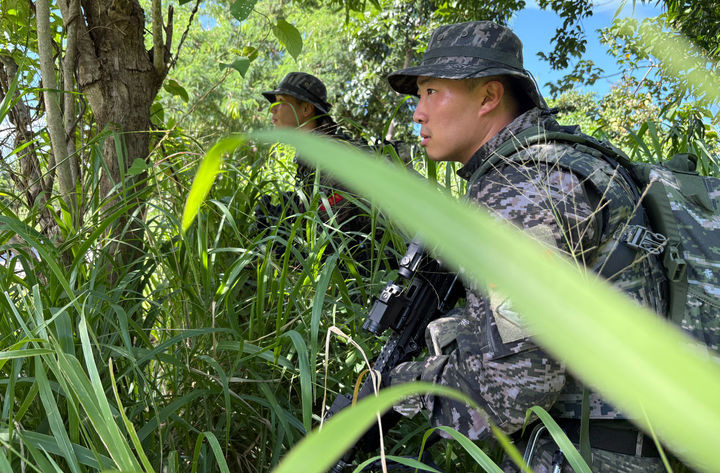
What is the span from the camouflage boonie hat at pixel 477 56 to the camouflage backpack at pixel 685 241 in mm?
379

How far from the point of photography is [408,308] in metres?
1.39

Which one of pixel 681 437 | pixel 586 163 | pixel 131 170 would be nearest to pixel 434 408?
pixel 586 163

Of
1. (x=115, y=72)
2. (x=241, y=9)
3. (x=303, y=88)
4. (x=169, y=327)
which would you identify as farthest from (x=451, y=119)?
(x=303, y=88)

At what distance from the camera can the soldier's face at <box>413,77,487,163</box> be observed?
162 cm

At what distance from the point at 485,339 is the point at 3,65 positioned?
72.3 inches

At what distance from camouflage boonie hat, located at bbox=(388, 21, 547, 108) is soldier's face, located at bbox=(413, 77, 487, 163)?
5cm

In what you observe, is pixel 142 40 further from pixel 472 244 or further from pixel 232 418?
pixel 472 244

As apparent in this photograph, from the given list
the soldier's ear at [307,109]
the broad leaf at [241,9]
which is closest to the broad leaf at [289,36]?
the broad leaf at [241,9]

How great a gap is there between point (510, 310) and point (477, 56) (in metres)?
0.78

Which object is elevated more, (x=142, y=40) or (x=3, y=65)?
(x=142, y=40)

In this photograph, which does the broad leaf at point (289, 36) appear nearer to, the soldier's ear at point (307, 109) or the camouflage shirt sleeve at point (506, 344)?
the camouflage shirt sleeve at point (506, 344)

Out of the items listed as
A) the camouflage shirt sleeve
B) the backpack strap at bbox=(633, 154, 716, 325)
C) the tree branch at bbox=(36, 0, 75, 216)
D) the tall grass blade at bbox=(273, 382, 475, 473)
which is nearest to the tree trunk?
the tree branch at bbox=(36, 0, 75, 216)

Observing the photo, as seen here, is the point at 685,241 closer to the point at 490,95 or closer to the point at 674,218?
the point at 674,218

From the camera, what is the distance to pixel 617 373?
0.12 metres
